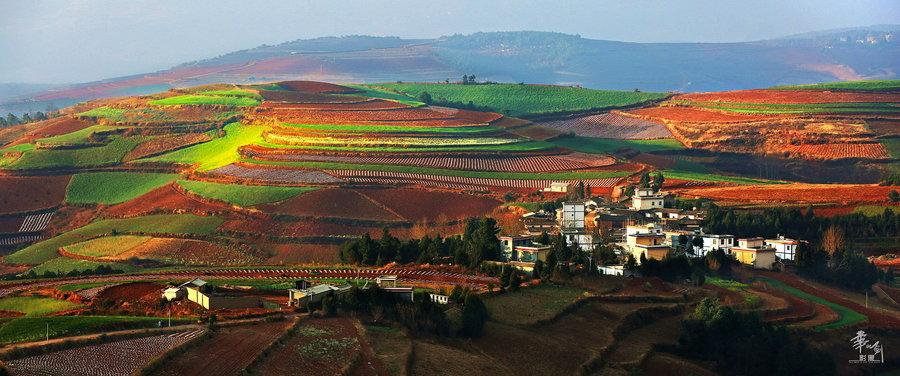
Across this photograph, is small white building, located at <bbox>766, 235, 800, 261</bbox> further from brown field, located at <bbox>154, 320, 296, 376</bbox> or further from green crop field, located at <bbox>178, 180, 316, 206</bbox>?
brown field, located at <bbox>154, 320, 296, 376</bbox>

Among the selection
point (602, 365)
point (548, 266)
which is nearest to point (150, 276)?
point (548, 266)

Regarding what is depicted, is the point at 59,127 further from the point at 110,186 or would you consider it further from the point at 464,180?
the point at 464,180

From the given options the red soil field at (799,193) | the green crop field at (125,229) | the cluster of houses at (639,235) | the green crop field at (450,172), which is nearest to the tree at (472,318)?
the cluster of houses at (639,235)

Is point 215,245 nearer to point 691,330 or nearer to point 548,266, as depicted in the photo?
point 548,266

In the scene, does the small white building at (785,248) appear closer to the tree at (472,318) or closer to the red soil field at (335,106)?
the tree at (472,318)

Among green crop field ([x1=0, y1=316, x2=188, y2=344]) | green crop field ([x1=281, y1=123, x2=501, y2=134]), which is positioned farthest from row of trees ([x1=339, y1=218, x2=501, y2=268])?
green crop field ([x1=281, y1=123, x2=501, y2=134])

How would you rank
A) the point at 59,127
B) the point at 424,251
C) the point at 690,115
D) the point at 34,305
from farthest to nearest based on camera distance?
1. the point at 690,115
2. the point at 59,127
3. the point at 424,251
4. the point at 34,305

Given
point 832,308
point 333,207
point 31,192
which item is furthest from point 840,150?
point 31,192
